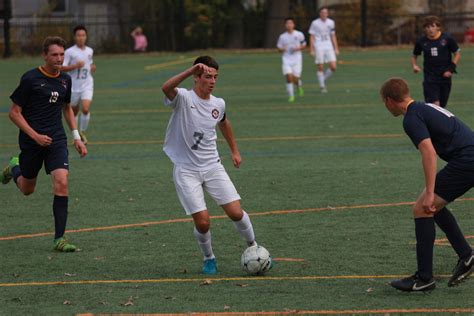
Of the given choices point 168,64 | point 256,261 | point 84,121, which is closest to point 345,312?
point 256,261

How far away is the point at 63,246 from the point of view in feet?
34.6

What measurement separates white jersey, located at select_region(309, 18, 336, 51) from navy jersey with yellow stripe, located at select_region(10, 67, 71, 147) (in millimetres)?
19559

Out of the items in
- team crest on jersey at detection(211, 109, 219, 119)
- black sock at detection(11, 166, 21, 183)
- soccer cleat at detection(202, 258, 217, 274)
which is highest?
team crest on jersey at detection(211, 109, 219, 119)

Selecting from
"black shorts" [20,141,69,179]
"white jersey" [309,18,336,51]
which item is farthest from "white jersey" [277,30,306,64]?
"black shorts" [20,141,69,179]

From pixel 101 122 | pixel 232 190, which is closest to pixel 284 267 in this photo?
pixel 232 190

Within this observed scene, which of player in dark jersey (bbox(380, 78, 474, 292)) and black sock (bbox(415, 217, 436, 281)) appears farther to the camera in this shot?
black sock (bbox(415, 217, 436, 281))

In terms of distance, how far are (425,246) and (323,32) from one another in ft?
72.7

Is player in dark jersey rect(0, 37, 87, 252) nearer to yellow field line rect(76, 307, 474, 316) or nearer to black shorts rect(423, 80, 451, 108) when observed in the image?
yellow field line rect(76, 307, 474, 316)

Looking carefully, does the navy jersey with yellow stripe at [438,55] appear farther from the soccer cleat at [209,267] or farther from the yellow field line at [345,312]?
the yellow field line at [345,312]

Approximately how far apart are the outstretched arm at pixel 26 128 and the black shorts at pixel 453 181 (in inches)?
161

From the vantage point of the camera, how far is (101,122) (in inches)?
925

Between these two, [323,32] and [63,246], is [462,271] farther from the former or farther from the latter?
[323,32]

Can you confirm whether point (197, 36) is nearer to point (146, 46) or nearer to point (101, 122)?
point (146, 46)

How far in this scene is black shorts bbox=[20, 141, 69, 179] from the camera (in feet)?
35.7
